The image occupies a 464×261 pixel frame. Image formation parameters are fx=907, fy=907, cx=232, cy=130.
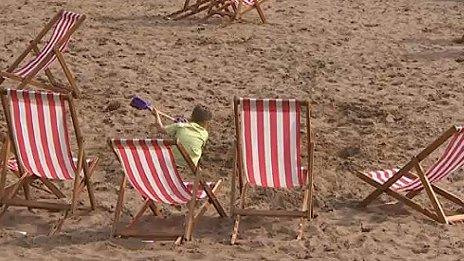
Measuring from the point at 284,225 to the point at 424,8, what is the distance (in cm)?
740

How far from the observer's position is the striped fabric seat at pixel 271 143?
17.5 feet

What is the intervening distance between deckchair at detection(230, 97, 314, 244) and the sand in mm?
178

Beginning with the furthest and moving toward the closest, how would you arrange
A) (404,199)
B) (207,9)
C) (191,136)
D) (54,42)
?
(207,9), (54,42), (191,136), (404,199)

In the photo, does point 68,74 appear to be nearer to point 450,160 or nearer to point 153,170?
point 153,170

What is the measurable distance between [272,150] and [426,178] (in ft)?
3.07

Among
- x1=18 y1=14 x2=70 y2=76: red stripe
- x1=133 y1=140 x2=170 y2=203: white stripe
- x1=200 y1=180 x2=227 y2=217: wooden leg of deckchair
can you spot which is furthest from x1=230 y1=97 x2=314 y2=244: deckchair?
x1=18 y1=14 x2=70 y2=76: red stripe

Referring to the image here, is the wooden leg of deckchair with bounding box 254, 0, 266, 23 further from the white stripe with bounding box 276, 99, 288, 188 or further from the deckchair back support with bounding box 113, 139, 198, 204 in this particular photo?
the deckchair back support with bounding box 113, 139, 198, 204

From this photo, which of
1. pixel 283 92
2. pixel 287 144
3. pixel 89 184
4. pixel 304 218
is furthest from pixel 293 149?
pixel 283 92

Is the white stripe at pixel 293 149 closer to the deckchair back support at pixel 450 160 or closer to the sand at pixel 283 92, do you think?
the sand at pixel 283 92

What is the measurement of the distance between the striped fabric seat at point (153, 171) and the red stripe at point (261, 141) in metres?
0.47

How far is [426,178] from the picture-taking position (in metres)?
Result: 5.42

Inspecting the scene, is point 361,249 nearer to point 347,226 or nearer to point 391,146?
point 347,226

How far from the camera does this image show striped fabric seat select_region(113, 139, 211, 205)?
505cm

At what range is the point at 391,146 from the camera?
6.87 m
